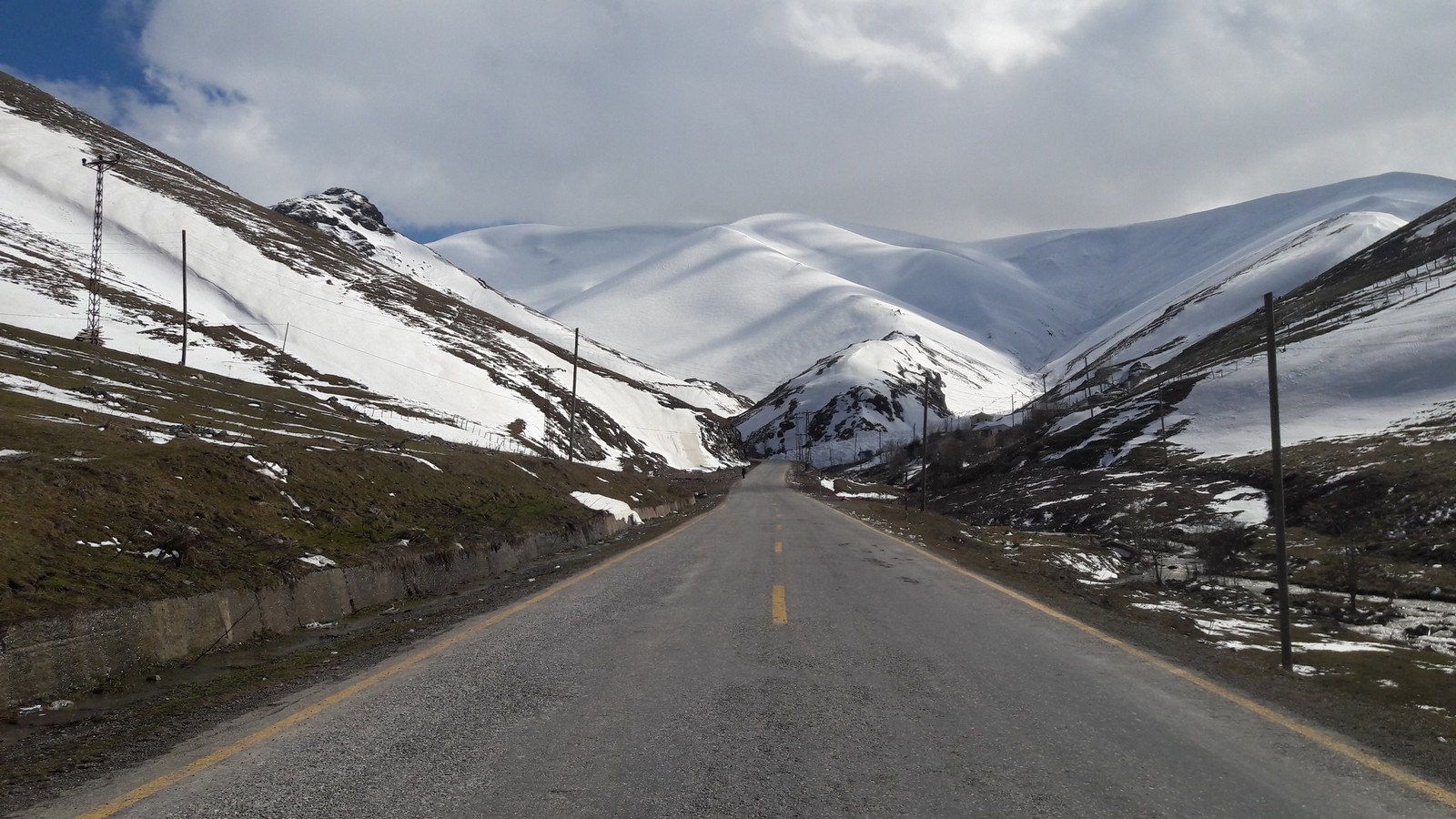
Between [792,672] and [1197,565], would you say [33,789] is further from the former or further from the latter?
[1197,565]

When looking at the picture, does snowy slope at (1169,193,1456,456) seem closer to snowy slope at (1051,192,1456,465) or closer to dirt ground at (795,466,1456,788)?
snowy slope at (1051,192,1456,465)

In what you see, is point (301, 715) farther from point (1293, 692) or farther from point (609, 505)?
point (609, 505)

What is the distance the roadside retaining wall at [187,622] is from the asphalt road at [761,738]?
8.20 ft

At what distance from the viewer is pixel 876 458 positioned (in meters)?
143

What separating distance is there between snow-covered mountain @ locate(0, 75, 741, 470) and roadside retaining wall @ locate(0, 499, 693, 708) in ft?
153

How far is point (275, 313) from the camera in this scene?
8362cm

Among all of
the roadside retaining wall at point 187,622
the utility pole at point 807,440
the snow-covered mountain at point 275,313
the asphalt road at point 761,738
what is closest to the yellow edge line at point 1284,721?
the asphalt road at point 761,738

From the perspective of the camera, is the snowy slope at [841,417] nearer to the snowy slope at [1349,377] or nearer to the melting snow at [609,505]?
the snowy slope at [1349,377]

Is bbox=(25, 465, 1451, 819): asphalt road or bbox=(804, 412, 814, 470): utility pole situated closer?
bbox=(25, 465, 1451, 819): asphalt road

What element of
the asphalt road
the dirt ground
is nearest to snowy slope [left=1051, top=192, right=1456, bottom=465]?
the dirt ground

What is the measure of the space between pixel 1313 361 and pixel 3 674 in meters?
85.5

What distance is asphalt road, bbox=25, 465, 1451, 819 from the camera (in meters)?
4.21

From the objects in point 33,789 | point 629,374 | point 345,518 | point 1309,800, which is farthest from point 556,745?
point 629,374

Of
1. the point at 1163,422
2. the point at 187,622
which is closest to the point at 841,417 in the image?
the point at 1163,422
